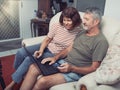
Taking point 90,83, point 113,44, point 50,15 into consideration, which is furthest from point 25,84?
point 50,15

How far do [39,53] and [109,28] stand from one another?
0.75 metres

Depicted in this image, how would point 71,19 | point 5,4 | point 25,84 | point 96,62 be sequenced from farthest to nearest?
1. point 5,4
2. point 71,19
3. point 25,84
4. point 96,62

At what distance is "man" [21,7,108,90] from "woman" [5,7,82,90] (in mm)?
118

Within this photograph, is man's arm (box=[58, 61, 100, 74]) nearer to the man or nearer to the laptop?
the man

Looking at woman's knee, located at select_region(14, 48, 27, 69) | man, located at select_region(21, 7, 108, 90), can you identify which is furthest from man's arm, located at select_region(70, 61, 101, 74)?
woman's knee, located at select_region(14, 48, 27, 69)

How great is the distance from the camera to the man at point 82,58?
174cm

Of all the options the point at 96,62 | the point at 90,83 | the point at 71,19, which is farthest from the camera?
the point at 71,19

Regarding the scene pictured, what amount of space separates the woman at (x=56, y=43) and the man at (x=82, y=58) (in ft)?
0.39

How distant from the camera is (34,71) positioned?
1884 mm

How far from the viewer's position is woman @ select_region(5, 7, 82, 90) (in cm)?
201

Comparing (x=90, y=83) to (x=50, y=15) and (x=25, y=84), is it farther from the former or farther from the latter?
(x=50, y=15)

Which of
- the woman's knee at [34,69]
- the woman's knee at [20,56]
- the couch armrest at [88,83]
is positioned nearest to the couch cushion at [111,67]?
the couch armrest at [88,83]

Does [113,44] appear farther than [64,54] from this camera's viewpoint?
No

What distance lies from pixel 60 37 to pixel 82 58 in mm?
398
